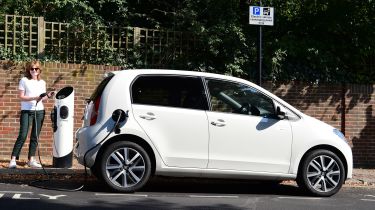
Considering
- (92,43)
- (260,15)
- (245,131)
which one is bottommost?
(245,131)

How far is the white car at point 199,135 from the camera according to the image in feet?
26.7

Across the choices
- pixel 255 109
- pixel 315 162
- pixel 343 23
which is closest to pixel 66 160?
pixel 255 109

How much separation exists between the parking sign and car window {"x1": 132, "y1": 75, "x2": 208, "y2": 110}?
9.07 feet

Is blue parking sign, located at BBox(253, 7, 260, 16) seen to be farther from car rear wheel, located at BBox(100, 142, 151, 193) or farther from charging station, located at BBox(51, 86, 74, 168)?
car rear wheel, located at BBox(100, 142, 151, 193)

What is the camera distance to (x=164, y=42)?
13109 mm

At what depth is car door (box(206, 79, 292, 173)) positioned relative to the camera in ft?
27.6

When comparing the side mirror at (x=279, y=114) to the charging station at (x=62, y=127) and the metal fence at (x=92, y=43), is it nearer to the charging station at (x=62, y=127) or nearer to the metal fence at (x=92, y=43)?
the charging station at (x=62, y=127)

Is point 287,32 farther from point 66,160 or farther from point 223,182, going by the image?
point 66,160

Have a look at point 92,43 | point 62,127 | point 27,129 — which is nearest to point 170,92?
point 62,127

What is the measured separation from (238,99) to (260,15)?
2787 mm

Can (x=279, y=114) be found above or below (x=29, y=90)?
below

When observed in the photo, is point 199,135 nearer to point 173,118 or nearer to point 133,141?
point 173,118

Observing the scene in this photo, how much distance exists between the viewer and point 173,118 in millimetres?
8258

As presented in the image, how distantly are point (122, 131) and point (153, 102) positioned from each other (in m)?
0.62
